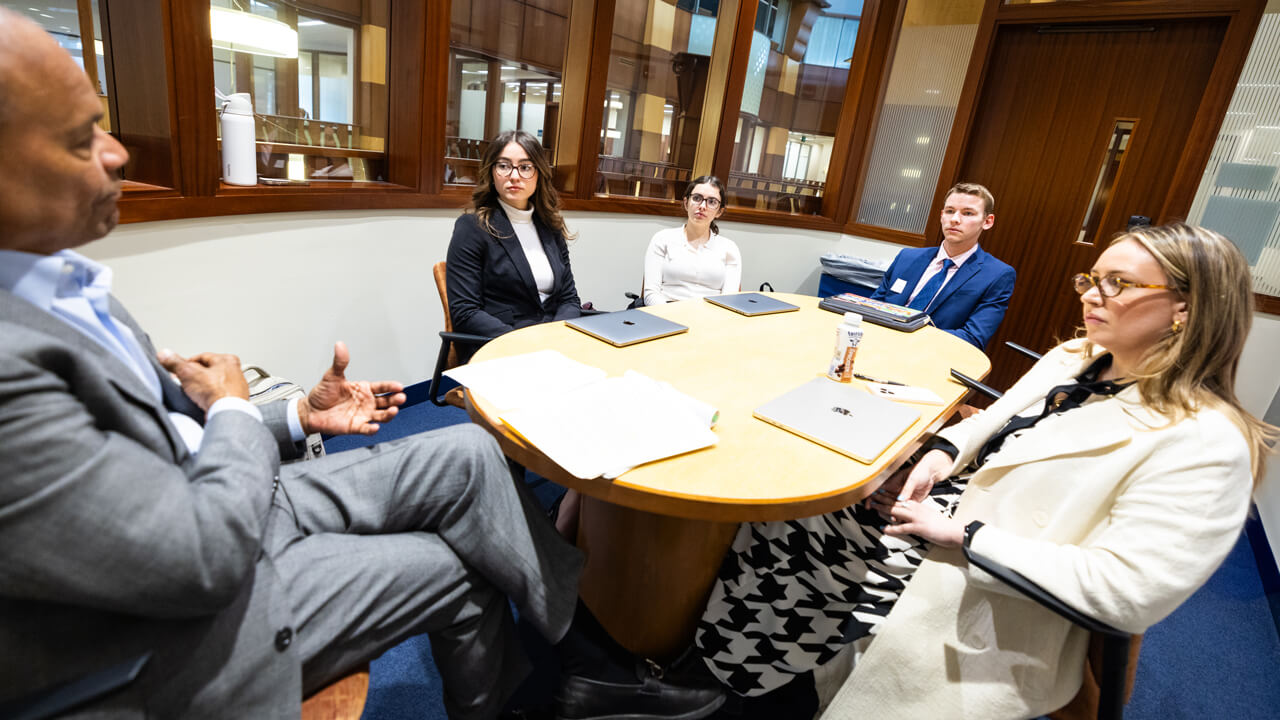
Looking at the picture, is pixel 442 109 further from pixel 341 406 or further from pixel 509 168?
pixel 341 406

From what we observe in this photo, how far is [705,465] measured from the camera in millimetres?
1157

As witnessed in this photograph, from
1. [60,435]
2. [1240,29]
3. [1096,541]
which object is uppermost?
[1240,29]

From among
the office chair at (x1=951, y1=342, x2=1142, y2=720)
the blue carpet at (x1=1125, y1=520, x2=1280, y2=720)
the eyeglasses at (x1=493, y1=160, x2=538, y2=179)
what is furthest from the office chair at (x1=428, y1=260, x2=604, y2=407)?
the blue carpet at (x1=1125, y1=520, x2=1280, y2=720)

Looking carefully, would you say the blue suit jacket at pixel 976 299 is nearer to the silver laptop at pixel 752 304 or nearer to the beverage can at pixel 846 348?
the silver laptop at pixel 752 304

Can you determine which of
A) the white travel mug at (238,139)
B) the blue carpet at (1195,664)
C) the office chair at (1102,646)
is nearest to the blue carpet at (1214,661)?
the blue carpet at (1195,664)

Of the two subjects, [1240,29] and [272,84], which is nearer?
[272,84]

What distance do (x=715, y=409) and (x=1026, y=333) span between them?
3.81 meters

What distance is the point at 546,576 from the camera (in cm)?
120

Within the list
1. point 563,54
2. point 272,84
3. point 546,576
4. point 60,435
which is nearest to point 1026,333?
point 563,54

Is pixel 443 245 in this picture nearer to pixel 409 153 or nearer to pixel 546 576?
pixel 409 153

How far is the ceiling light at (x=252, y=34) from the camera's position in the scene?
220 centimetres

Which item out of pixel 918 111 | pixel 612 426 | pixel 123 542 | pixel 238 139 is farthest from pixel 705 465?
pixel 918 111

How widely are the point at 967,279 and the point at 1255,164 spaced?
6.14 feet

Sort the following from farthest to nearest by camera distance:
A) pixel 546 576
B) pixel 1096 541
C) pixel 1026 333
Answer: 1. pixel 1026 333
2. pixel 546 576
3. pixel 1096 541
